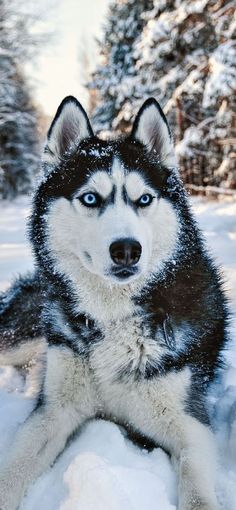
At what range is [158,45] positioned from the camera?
1155cm

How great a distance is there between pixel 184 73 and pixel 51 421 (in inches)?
466

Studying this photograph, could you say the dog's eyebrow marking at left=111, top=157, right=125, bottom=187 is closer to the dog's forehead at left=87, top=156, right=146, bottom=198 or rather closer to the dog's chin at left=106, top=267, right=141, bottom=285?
the dog's forehead at left=87, top=156, right=146, bottom=198

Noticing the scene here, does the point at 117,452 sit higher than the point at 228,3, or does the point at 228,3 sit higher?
the point at 228,3

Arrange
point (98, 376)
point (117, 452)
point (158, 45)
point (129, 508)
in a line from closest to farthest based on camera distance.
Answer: point (129, 508), point (117, 452), point (98, 376), point (158, 45)

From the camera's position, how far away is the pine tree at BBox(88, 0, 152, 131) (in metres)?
16.3

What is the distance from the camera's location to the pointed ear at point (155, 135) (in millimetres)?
2412

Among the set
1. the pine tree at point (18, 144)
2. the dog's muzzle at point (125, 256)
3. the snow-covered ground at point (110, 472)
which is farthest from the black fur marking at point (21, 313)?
the pine tree at point (18, 144)

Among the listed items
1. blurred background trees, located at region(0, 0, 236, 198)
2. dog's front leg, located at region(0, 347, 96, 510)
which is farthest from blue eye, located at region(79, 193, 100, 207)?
blurred background trees, located at region(0, 0, 236, 198)

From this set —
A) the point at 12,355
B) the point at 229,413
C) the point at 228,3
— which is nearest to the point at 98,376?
the point at 229,413

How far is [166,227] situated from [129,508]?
4.00 feet

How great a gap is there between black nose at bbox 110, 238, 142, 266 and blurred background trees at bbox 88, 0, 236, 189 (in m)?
7.20

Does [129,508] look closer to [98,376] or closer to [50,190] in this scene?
[98,376]

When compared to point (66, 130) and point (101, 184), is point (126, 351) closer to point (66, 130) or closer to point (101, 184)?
point (101, 184)

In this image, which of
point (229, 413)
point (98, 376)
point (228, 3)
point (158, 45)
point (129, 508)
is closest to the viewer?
point (129, 508)
